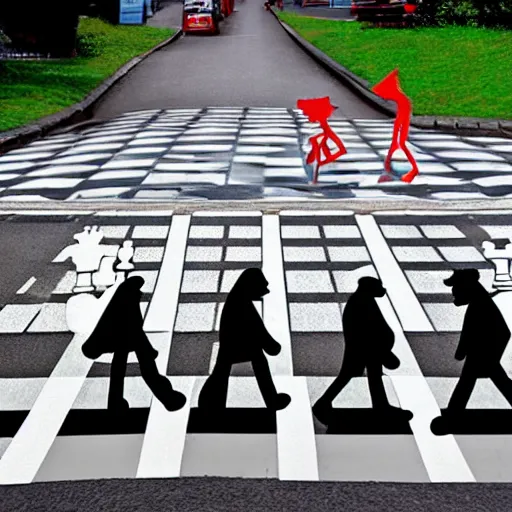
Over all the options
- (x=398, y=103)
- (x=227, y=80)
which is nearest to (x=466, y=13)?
(x=227, y=80)

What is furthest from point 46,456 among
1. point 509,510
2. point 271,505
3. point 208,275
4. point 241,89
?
point 241,89

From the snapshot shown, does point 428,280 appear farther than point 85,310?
Yes

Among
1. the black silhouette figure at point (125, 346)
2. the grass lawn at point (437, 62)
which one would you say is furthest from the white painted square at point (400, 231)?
the grass lawn at point (437, 62)

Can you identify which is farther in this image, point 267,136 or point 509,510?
point 267,136

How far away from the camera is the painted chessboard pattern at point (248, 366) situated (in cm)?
293

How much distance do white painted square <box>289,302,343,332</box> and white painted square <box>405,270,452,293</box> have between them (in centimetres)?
59

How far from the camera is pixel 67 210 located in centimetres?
644

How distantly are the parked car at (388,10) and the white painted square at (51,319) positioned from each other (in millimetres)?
23200

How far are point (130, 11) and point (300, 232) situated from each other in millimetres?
29119

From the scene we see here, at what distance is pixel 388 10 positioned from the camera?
2658cm

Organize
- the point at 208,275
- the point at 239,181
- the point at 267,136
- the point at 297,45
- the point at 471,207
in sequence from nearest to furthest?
the point at 208,275 → the point at 471,207 → the point at 239,181 → the point at 267,136 → the point at 297,45

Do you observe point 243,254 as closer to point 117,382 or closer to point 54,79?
point 117,382

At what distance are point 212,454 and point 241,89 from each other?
13314 millimetres

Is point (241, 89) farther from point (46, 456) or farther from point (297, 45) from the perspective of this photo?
point (46, 456)
